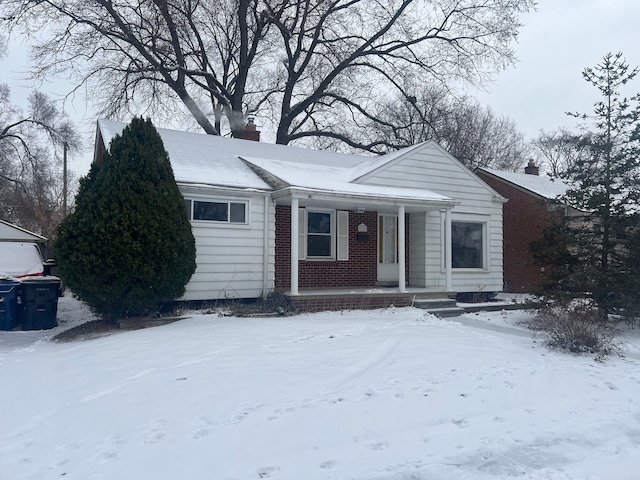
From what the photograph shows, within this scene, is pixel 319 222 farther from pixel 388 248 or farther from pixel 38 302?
pixel 38 302

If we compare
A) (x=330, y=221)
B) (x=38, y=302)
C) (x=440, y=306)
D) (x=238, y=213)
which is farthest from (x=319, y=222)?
(x=38, y=302)

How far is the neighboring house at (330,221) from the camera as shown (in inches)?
475

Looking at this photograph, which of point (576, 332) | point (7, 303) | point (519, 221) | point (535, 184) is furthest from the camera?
point (535, 184)

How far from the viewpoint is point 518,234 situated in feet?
65.9

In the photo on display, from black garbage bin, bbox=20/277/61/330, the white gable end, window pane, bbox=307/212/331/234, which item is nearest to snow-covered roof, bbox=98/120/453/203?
the white gable end

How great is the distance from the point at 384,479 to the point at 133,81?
23205mm

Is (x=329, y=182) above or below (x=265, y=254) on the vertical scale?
above

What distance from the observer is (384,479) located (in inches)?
166

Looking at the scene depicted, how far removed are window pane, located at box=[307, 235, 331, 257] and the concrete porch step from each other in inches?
117

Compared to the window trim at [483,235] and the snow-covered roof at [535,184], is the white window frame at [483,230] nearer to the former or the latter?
the window trim at [483,235]

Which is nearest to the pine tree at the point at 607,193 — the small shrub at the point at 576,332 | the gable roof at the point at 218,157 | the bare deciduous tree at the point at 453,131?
the small shrub at the point at 576,332

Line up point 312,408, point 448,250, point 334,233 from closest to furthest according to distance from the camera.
Answer: point 312,408 < point 448,250 < point 334,233

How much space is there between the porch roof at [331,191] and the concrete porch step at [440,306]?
95.0 inches

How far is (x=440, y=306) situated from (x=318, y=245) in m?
3.61
